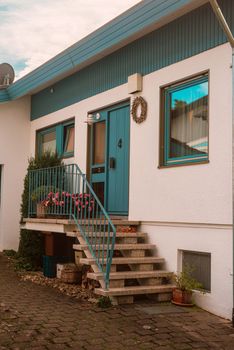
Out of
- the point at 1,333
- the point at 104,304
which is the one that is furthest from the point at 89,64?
the point at 1,333

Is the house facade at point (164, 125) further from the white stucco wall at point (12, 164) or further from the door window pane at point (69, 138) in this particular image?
the white stucco wall at point (12, 164)

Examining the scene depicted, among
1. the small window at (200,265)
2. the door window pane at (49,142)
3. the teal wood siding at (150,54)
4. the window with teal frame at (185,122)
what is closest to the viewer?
the small window at (200,265)

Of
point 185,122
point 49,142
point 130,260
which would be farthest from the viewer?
point 49,142

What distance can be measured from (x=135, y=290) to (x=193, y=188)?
1.66 metres

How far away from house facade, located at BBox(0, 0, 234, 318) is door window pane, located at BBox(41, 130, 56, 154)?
64 centimetres

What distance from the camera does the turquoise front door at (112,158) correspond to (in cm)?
886

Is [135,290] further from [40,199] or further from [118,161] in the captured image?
[40,199]

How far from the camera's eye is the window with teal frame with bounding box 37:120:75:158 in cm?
1099

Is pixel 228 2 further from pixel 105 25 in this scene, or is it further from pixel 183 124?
pixel 105 25

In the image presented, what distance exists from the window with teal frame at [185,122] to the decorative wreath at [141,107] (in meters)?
0.40

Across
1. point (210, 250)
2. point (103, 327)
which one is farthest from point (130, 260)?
point (103, 327)

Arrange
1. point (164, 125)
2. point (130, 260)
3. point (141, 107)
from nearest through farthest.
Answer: point (130, 260), point (164, 125), point (141, 107)

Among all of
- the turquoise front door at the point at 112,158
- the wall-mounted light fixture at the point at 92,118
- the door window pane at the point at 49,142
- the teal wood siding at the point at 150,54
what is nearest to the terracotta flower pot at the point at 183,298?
the turquoise front door at the point at 112,158

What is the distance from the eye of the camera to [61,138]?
1127 centimetres
